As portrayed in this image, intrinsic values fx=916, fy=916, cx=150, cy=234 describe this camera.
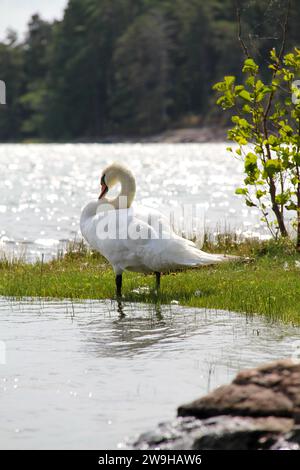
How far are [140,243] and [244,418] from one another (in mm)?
6254

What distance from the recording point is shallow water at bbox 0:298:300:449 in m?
7.15

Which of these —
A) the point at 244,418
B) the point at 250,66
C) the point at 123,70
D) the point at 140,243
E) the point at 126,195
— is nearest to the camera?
the point at 244,418

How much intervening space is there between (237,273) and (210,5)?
369 ft

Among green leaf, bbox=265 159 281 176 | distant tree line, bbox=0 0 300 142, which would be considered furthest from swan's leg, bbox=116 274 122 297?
distant tree line, bbox=0 0 300 142

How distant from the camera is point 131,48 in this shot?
121 meters

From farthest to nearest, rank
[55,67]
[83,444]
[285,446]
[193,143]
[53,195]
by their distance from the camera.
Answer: [55,67] → [193,143] → [53,195] → [83,444] → [285,446]

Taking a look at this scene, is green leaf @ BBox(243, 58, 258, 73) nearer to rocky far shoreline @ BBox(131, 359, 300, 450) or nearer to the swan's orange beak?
the swan's orange beak

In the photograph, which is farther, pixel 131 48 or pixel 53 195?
pixel 131 48

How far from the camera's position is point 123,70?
124438 millimetres

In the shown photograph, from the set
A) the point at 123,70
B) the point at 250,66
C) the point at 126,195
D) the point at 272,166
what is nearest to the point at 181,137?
the point at 123,70

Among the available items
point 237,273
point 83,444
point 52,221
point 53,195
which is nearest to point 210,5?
point 53,195

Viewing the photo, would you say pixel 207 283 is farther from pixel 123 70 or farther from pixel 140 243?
pixel 123 70
